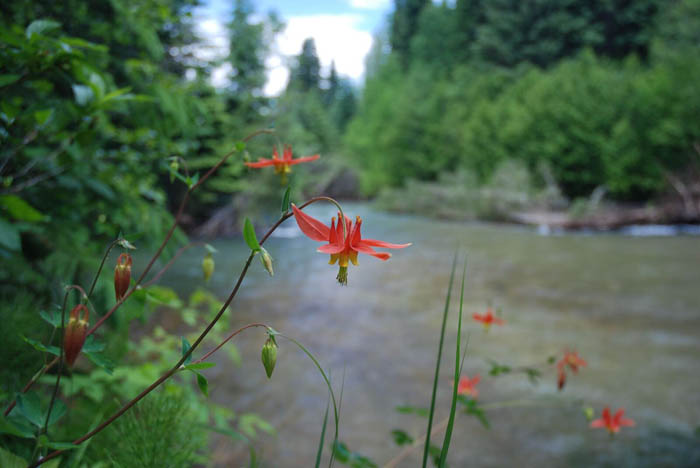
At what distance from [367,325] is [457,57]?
21148mm

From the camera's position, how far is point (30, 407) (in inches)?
20.2

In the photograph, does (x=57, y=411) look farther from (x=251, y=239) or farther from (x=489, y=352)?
(x=489, y=352)

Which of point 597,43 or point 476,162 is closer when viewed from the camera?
point 476,162

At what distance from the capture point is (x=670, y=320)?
4195mm

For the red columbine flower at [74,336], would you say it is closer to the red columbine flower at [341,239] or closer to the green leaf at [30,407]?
the green leaf at [30,407]

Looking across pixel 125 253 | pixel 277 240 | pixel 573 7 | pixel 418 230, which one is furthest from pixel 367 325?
pixel 573 7

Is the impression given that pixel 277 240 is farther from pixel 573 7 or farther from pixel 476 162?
pixel 573 7

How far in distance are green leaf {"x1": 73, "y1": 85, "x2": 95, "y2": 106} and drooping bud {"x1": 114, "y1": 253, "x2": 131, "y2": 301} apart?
611 mm

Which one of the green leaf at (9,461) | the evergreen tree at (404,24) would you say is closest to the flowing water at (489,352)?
the green leaf at (9,461)

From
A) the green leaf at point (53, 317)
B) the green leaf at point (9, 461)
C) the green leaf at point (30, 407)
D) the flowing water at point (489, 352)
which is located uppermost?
the green leaf at point (53, 317)

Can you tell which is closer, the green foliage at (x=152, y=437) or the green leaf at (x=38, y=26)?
the green foliage at (x=152, y=437)

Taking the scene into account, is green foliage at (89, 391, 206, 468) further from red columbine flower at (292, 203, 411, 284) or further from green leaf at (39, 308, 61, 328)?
red columbine flower at (292, 203, 411, 284)

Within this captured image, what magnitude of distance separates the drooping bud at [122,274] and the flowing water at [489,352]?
0.30 metres

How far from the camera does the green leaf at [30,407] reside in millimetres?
505
